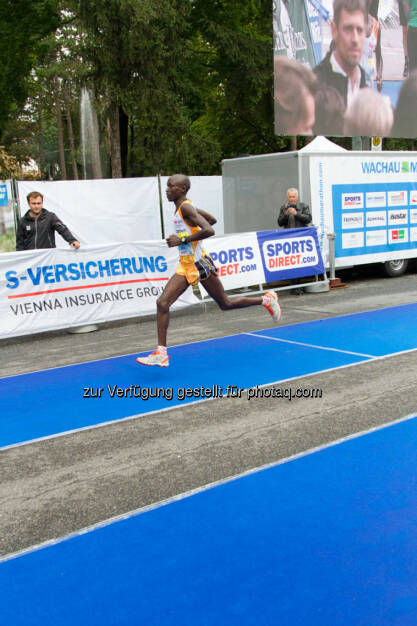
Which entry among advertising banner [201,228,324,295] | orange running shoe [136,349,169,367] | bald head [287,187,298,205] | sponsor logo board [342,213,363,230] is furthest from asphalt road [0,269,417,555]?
sponsor logo board [342,213,363,230]

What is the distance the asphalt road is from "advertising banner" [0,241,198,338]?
1677 mm

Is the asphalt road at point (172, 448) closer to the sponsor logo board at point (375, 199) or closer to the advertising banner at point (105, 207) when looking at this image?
the sponsor logo board at point (375, 199)

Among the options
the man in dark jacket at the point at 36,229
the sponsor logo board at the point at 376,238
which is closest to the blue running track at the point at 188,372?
the man in dark jacket at the point at 36,229

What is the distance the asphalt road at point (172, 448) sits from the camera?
169 inches

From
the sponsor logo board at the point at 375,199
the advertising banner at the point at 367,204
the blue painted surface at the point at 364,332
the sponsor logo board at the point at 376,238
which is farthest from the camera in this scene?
the sponsor logo board at the point at 376,238

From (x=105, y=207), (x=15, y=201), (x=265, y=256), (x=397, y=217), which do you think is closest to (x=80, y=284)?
(x=265, y=256)

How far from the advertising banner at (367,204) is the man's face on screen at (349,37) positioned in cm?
567

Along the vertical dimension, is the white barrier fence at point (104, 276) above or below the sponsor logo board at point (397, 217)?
below

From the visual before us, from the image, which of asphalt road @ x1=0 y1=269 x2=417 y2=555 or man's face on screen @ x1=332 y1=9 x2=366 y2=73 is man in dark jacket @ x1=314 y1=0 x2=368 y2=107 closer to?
man's face on screen @ x1=332 y1=9 x2=366 y2=73

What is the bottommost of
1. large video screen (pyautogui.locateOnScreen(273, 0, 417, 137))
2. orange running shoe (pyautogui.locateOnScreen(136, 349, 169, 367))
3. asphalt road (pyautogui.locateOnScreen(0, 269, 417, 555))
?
asphalt road (pyautogui.locateOnScreen(0, 269, 417, 555))

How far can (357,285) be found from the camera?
14.7 m

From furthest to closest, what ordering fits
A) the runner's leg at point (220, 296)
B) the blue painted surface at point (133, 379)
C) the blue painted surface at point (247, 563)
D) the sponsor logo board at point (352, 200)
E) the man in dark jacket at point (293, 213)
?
the sponsor logo board at point (352, 200)
the man in dark jacket at point (293, 213)
the runner's leg at point (220, 296)
the blue painted surface at point (133, 379)
the blue painted surface at point (247, 563)

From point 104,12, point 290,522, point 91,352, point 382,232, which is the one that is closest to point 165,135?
point 104,12

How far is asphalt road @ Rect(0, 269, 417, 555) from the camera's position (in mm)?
4285
